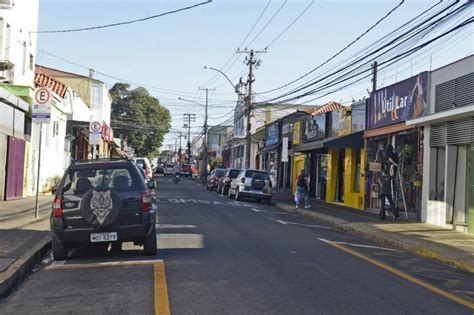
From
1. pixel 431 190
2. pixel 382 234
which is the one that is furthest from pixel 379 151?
pixel 382 234

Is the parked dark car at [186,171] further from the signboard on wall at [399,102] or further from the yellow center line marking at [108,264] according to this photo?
the yellow center line marking at [108,264]

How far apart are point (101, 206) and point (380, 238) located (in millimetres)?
8257

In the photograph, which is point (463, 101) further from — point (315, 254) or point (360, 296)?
point (360, 296)

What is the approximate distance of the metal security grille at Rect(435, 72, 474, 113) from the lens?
1780cm

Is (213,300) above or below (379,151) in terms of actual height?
below

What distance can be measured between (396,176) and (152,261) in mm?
14734

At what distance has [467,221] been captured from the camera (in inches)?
699

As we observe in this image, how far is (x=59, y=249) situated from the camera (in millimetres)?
10602

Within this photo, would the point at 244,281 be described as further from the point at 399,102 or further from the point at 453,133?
the point at 399,102

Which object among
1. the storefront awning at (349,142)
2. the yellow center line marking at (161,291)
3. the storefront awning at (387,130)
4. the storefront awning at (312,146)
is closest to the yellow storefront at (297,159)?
the storefront awning at (312,146)

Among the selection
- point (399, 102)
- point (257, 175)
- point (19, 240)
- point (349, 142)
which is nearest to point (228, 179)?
point (257, 175)

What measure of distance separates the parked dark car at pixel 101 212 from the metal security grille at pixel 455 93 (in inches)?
440

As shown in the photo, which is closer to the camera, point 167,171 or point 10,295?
point 10,295

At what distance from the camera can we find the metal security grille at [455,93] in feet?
58.4
